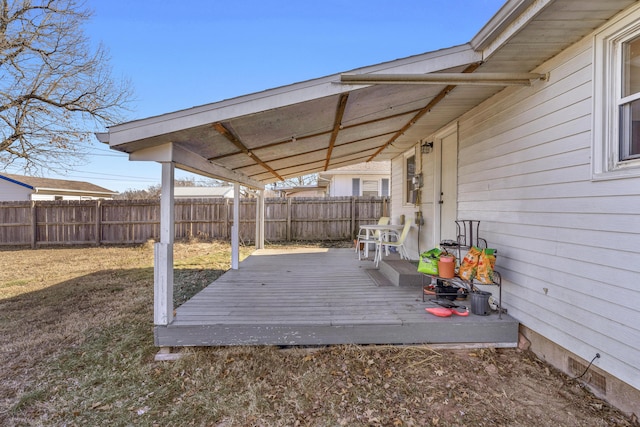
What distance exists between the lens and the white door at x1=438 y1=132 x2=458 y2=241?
4383 mm

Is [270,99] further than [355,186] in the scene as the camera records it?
No

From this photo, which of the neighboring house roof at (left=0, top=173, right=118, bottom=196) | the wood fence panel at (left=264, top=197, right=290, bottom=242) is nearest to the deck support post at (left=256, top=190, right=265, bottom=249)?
the wood fence panel at (left=264, top=197, right=290, bottom=242)

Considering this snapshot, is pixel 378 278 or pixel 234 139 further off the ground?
pixel 234 139

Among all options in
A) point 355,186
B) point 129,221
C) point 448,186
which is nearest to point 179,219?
point 129,221

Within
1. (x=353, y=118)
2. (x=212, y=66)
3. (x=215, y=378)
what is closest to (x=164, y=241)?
(x=215, y=378)

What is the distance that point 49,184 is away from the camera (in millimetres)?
15633

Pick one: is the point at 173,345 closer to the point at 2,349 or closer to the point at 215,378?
the point at 215,378

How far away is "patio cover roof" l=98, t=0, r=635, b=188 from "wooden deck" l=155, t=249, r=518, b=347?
160 centimetres

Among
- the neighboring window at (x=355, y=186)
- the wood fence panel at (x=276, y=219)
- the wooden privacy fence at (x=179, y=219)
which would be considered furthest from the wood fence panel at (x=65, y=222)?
the neighboring window at (x=355, y=186)

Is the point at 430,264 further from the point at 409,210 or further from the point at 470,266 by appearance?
the point at 409,210

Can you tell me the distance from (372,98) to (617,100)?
1.88 metres

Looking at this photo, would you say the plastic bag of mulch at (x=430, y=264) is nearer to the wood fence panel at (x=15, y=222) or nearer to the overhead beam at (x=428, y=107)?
the overhead beam at (x=428, y=107)

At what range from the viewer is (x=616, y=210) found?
200 centimetres

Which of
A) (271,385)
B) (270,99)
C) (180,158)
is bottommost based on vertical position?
(271,385)
